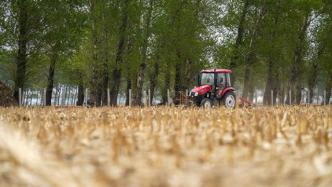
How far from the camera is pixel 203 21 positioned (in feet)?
144

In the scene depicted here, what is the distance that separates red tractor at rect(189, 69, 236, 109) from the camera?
87.2ft

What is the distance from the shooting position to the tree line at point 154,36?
98.3 ft

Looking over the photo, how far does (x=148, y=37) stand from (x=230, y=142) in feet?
120

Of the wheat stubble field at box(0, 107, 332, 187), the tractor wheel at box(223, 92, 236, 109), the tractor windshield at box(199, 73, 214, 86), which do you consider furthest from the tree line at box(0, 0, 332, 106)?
the wheat stubble field at box(0, 107, 332, 187)

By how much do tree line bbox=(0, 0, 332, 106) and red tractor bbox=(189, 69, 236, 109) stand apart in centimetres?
812

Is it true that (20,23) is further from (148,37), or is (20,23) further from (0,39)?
(148,37)

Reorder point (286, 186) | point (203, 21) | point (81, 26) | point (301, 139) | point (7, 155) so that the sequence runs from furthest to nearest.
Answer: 1. point (203, 21)
2. point (81, 26)
3. point (301, 139)
4. point (7, 155)
5. point (286, 186)

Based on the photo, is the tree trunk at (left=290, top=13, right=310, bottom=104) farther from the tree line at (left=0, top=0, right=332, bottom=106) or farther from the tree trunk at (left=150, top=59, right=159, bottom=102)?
the tree trunk at (left=150, top=59, right=159, bottom=102)

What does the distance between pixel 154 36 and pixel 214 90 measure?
47.9 feet

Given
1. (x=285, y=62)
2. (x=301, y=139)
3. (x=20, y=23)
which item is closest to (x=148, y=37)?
(x=20, y=23)

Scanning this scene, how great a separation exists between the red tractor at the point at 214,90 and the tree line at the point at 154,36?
8.12 m

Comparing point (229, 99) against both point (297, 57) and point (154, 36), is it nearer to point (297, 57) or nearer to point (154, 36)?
point (154, 36)

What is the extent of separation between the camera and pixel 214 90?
2723 cm

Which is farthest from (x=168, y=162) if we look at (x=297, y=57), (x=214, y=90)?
(x=297, y=57)
